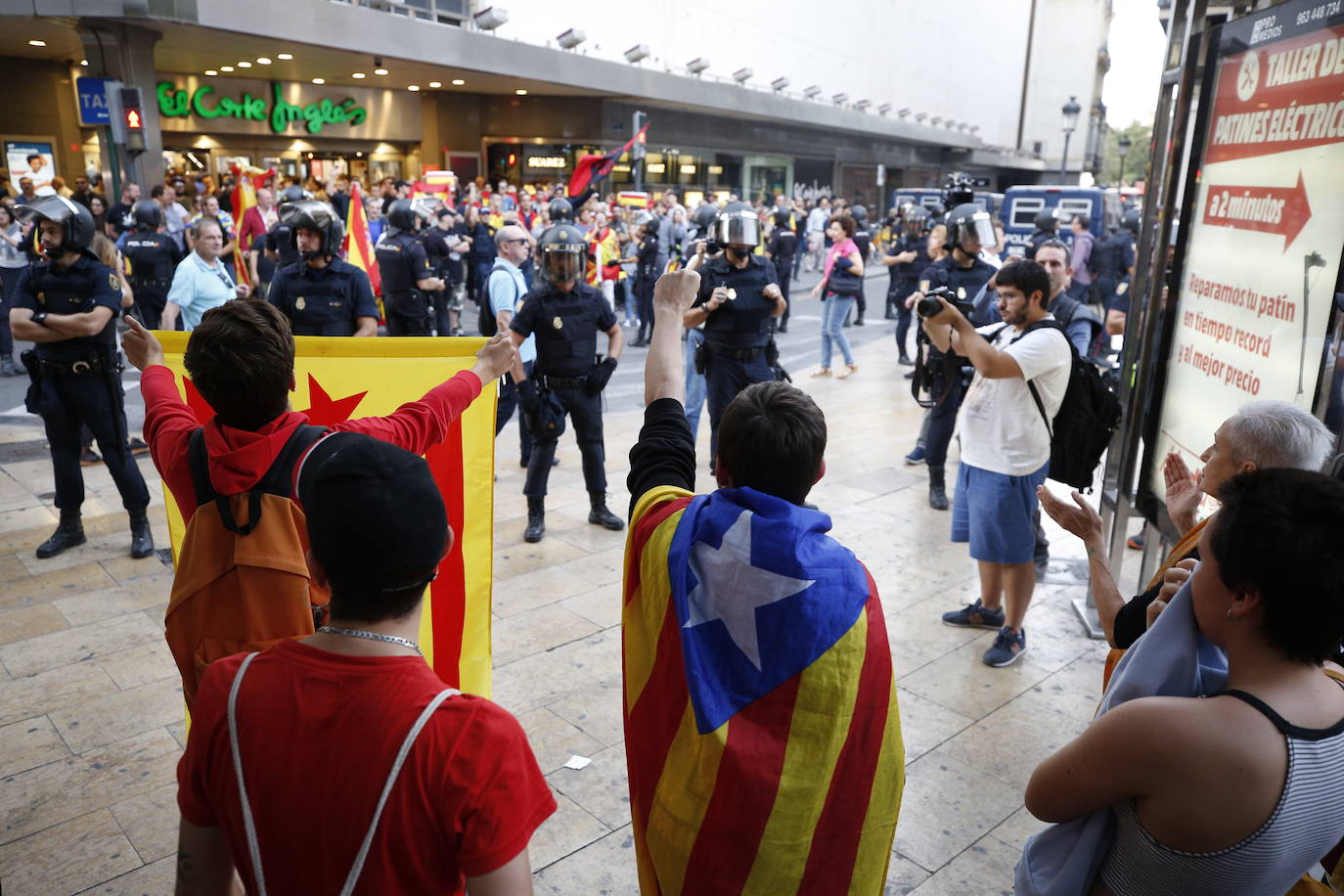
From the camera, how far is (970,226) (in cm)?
726

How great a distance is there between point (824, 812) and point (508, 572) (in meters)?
3.88

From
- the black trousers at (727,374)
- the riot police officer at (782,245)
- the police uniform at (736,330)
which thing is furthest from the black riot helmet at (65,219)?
the riot police officer at (782,245)

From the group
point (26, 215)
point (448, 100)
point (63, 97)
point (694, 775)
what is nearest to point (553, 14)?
point (448, 100)

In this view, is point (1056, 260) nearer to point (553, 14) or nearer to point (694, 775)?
point (694, 775)

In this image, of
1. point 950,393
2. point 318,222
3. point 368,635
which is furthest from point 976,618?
point 318,222

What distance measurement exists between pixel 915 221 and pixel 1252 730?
37.0 ft

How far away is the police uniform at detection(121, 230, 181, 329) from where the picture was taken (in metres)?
9.51

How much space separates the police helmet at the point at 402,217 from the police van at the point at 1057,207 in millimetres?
13386

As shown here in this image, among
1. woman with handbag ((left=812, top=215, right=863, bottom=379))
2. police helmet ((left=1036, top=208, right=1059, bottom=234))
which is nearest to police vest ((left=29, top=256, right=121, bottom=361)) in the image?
woman with handbag ((left=812, top=215, right=863, bottom=379))

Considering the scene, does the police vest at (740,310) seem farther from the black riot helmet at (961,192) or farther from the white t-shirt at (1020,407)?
the black riot helmet at (961,192)

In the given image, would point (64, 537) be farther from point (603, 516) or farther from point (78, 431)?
point (603, 516)

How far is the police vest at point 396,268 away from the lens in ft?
32.8

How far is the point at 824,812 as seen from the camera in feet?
5.99

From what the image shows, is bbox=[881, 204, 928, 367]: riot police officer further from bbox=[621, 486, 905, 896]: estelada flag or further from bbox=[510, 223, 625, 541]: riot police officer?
bbox=[621, 486, 905, 896]: estelada flag
